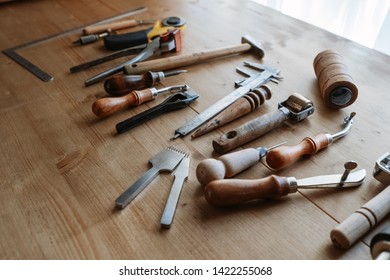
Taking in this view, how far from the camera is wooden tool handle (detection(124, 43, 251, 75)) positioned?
2.97 feet

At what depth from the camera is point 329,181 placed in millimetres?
586

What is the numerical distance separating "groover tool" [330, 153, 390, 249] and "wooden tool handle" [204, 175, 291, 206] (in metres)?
0.10

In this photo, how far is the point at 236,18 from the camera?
120 cm

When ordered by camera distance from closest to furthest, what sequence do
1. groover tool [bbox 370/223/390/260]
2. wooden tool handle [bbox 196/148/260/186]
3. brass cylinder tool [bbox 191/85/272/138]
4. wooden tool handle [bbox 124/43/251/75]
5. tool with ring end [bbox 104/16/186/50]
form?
groover tool [bbox 370/223/390/260] → wooden tool handle [bbox 196/148/260/186] → brass cylinder tool [bbox 191/85/272/138] → wooden tool handle [bbox 124/43/251/75] → tool with ring end [bbox 104/16/186/50]

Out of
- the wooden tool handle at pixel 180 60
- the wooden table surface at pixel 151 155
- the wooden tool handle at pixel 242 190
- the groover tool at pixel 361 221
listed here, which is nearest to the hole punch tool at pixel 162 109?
the wooden table surface at pixel 151 155

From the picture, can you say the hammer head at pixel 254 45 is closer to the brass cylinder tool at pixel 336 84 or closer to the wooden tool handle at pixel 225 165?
the brass cylinder tool at pixel 336 84

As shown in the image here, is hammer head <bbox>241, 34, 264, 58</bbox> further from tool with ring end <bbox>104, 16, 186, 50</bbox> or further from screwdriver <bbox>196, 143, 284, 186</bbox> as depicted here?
screwdriver <bbox>196, 143, 284, 186</bbox>

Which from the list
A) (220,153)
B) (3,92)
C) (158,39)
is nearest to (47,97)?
(3,92)

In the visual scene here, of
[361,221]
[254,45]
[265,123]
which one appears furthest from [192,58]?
[361,221]

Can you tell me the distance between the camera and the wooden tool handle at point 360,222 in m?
0.49

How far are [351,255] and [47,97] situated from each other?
75 cm

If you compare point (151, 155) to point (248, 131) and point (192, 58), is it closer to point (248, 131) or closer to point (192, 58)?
point (248, 131)

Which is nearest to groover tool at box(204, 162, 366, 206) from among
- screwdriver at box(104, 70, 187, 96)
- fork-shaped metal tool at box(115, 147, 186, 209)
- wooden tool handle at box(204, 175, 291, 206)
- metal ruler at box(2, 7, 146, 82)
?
wooden tool handle at box(204, 175, 291, 206)

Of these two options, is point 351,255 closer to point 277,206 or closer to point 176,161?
point 277,206
